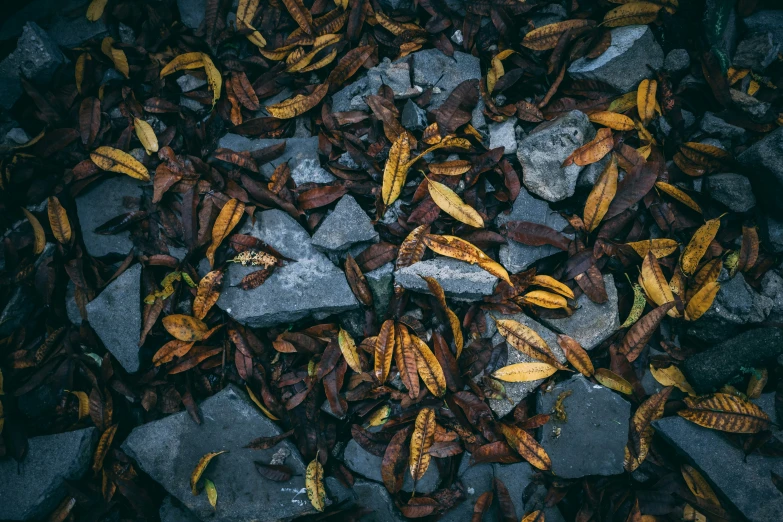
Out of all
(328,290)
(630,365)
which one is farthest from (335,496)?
(630,365)

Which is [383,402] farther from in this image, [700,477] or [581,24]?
[581,24]

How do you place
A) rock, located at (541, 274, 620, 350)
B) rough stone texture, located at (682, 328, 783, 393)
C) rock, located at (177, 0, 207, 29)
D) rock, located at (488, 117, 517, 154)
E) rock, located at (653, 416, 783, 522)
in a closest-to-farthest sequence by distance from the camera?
1. rock, located at (653, 416, 783, 522)
2. rough stone texture, located at (682, 328, 783, 393)
3. rock, located at (541, 274, 620, 350)
4. rock, located at (488, 117, 517, 154)
5. rock, located at (177, 0, 207, 29)

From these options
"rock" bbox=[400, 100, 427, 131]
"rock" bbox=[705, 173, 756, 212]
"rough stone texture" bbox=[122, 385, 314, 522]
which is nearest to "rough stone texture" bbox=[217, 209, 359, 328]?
"rough stone texture" bbox=[122, 385, 314, 522]

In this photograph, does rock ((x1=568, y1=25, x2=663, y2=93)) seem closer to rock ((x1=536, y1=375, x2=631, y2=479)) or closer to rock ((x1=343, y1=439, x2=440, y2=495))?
rock ((x1=536, y1=375, x2=631, y2=479))

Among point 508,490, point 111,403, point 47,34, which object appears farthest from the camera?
point 47,34

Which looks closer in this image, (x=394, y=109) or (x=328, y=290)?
(x=328, y=290)

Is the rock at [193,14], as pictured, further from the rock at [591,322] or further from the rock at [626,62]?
the rock at [591,322]

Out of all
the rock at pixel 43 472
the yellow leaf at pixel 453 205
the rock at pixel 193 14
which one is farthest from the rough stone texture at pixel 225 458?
the rock at pixel 193 14
